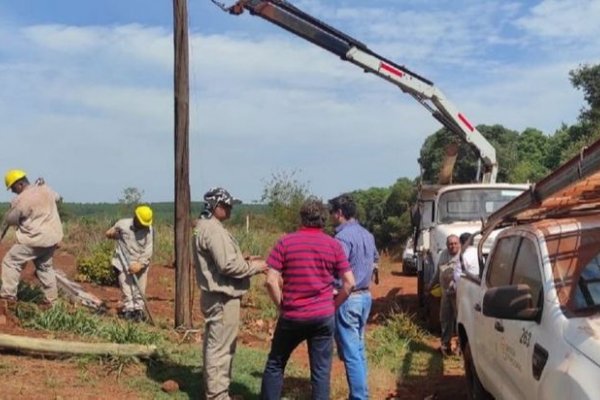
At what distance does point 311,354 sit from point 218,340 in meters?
0.85

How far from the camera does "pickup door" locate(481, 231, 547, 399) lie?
14.6 ft

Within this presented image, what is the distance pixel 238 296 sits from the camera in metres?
6.68

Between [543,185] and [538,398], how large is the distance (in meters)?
1.88

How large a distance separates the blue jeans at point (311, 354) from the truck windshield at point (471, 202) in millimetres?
6470

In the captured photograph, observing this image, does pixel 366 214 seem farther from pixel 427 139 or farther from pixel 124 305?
pixel 124 305

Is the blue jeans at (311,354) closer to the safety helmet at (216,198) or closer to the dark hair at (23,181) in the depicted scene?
the safety helmet at (216,198)

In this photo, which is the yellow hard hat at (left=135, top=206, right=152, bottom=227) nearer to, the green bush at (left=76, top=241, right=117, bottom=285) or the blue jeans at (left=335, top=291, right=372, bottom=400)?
the green bush at (left=76, top=241, right=117, bottom=285)

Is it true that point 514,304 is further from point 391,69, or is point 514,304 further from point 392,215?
point 392,215

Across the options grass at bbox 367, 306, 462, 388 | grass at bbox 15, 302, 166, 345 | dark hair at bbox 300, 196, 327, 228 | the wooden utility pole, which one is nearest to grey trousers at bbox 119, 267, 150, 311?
grass at bbox 15, 302, 166, 345

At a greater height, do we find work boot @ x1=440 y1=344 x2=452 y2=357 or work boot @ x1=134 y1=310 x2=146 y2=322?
work boot @ x1=134 y1=310 x2=146 y2=322

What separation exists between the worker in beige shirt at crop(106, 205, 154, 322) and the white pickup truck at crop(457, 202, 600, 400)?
5656mm

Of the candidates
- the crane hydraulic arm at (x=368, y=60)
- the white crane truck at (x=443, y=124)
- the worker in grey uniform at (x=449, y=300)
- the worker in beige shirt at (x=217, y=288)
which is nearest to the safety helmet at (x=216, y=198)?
the worker in beige shirt at (x=217, y=288)

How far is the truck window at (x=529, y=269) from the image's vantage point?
15.4 feet

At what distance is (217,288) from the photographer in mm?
6562
